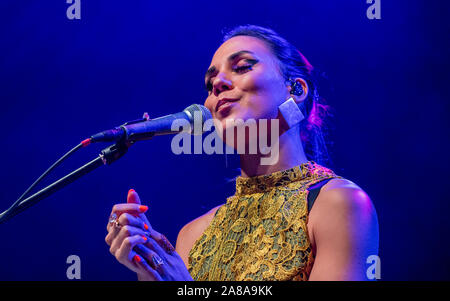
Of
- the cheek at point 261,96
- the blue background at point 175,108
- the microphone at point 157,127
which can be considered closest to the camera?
the microphone at point 157,127

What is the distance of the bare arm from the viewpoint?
150 centimetres

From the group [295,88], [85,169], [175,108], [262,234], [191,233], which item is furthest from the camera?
[175,108]

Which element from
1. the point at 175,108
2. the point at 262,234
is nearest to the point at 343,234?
the point at 262,234

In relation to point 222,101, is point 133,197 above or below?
below

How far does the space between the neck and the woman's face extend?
0.44 feet

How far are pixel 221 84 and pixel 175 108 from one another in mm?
1031

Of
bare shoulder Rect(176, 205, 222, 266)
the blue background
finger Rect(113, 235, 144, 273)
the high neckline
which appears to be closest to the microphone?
finger Rect(113, 235, 144, 273)

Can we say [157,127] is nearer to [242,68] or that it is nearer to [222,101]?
[222,101]

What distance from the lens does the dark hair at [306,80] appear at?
7.06 ft

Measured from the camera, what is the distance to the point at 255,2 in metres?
2.97

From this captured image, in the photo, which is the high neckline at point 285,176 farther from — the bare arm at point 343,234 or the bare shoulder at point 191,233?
the bare shoulder at point 191,233

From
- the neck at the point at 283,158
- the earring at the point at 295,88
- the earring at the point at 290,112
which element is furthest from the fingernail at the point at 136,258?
the earring at the point at 295,88

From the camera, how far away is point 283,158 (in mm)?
1992

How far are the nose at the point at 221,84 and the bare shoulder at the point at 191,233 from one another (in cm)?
60
